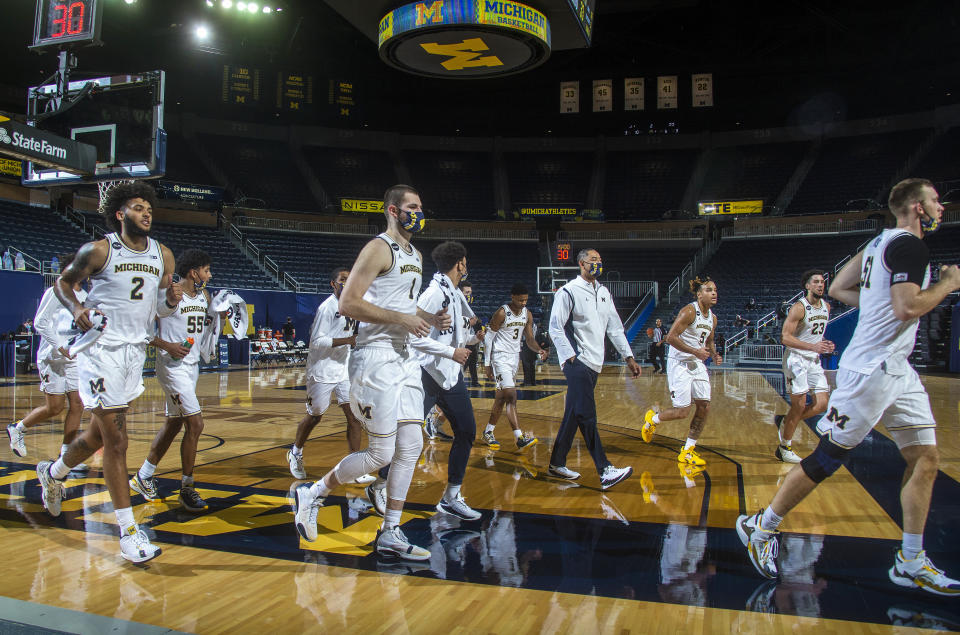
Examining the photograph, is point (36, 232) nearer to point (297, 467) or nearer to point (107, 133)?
point (107, 133)

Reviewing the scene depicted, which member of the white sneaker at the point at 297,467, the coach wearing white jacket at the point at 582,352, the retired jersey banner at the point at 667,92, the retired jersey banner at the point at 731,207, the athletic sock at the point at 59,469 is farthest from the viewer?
the retired jersey banner at the point at 667,92

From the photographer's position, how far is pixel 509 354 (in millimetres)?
7641

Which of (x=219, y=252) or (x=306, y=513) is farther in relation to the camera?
(x=219, y=252)

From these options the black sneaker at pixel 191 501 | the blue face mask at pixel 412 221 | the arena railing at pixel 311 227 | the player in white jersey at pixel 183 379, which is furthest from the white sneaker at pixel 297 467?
the arena railing at pixel 311 227

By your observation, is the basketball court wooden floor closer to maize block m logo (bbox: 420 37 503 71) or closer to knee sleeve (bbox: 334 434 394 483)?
knee sleeve (bbox: 334 434 394 483)

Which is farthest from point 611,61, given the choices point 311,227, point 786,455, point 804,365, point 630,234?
point 786,455

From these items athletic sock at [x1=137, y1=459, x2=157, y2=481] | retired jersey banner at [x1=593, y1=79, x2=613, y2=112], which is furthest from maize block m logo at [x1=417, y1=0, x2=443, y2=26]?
retired jersey banner at [x1=593, y1=79, x2=613, y2=112]

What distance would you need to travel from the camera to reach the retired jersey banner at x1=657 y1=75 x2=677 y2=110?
3089cm

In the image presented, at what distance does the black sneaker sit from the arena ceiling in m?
25.0

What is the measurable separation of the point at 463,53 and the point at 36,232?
1868 centimetres

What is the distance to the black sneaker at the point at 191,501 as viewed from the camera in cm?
432

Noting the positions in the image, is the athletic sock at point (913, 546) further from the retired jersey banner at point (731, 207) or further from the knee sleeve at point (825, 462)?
the retired jersey banner at point (731, 207)

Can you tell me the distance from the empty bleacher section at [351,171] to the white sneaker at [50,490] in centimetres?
2970

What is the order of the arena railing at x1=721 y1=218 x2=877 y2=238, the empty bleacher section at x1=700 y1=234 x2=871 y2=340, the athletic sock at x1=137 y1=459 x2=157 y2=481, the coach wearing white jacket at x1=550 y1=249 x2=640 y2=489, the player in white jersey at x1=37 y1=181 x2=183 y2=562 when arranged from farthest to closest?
1. the arena railing at x1=721 y1=218 x2=877 y2=238
2. the empty bleacher section at x1=700 y1=234 x2=871 y2=340
3. the coach wearing white jacket at x1=550 y1=249 x2=640 y2=489
4. the athletic sock at x1=137 y1=459 x2=157 y2=481
5. the player in white jersey at x1=37 y1=181 x2=183 y2=562
